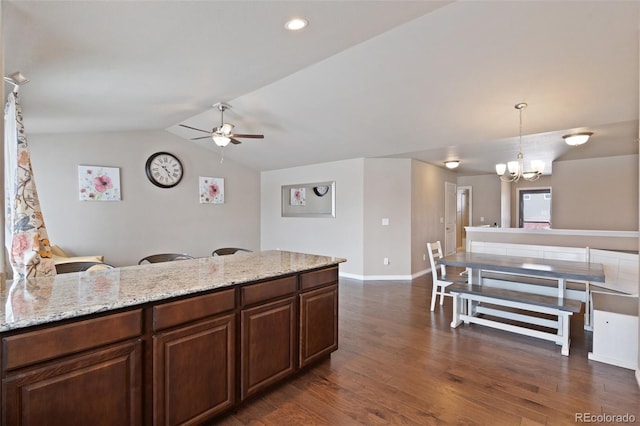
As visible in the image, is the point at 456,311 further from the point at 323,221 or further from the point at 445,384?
the point at 323,221

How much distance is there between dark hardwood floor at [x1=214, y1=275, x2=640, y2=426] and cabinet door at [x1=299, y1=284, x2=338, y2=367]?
160mm

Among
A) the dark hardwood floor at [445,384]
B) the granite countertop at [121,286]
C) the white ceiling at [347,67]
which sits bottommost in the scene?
the dark hardwood floor at [445,384]

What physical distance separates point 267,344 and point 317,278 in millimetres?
637

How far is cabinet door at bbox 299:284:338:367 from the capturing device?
2.41 metres

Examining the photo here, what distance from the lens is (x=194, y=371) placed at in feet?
5.71

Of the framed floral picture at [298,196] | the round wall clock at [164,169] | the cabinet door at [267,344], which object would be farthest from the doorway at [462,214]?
the cabinet door at [267,344]

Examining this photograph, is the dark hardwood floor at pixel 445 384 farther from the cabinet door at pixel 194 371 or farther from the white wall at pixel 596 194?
the white wall at pixel 596 194

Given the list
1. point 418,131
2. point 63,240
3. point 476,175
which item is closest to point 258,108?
point 418,131

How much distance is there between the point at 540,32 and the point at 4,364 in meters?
3.74

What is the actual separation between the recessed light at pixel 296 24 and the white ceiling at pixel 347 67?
0.23 feet

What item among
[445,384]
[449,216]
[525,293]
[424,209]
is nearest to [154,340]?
[445,384]

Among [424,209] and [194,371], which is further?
[424,209]

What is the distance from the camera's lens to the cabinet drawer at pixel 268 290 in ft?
6.59

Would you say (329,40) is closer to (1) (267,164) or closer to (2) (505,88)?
(2) (505,88)
